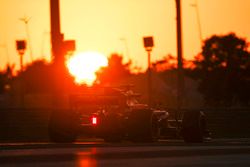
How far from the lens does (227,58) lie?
9738cm

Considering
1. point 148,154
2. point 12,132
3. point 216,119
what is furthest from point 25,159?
point 216,119

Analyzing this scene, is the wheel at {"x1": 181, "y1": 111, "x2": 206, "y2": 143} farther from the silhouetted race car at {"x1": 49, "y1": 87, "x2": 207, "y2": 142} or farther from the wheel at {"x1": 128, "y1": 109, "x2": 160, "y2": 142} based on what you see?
the wheel at {"x1": 128, "y1": 109, "x2": 160, "y2": 142}

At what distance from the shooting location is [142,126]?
979 inches

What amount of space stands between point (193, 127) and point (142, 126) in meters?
1.86

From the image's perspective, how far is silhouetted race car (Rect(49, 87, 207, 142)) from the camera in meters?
25.1

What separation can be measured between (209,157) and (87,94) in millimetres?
7449

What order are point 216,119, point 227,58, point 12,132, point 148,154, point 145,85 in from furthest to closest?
1. point 227,58
2. point 145,85
3. point 216,119
4. point 12,132
5. point 148,154

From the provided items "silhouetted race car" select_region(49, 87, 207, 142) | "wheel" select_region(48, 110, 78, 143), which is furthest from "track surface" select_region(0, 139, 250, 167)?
"wheel" select_region(48, 110, 78, 143)

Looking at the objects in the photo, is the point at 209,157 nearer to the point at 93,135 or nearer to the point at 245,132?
the point at 93,135

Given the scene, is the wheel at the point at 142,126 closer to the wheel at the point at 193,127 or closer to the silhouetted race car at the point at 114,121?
the silhouetted race car at the point at 114,121

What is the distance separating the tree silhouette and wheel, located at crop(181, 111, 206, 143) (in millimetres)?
59955

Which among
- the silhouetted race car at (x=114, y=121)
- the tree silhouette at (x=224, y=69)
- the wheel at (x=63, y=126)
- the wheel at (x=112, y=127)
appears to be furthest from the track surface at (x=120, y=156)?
the tree silhouette at (x=224, y=69)

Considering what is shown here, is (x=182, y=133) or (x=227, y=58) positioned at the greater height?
(x=227, y=58)

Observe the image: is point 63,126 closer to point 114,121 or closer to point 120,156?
point 114,121
